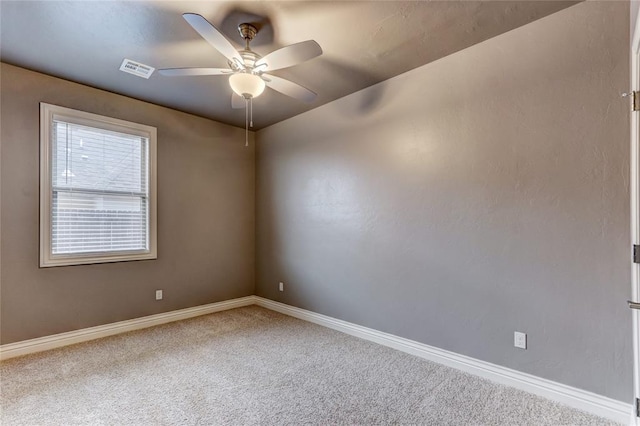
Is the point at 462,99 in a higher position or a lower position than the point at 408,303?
higher

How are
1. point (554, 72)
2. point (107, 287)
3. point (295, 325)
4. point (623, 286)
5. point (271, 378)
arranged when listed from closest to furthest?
point (623, 286) → point (554, 72) → point (271, 378) → point (107, 287) → point (295, 325)

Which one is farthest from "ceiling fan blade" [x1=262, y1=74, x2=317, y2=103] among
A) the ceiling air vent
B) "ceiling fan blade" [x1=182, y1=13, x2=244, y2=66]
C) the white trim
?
the white trim

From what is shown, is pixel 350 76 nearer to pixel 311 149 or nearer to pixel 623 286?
pixel 311 149

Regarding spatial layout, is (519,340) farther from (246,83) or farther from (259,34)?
(259,34)

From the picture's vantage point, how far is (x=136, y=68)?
A: 9.34 feet

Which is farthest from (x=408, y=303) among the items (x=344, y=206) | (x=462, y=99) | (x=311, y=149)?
(x=311, y=149)

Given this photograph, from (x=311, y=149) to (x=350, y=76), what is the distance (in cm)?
109

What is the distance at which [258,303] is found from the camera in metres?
4.55

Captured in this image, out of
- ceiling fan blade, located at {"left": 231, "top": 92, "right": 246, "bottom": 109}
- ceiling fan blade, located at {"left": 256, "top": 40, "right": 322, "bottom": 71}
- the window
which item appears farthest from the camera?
the window

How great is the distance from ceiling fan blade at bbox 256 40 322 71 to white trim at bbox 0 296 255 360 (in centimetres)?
315

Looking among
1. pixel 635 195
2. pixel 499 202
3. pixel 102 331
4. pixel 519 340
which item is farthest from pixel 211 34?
pixel 102 331

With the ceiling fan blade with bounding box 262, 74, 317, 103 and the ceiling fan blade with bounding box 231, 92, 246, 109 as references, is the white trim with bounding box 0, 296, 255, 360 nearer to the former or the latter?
the ceiling fan blade with bounding box 231, 92, 246, 109

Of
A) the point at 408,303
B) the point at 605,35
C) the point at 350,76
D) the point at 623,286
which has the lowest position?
the point at 408,303

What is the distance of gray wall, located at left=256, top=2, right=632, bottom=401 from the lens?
1.94m
